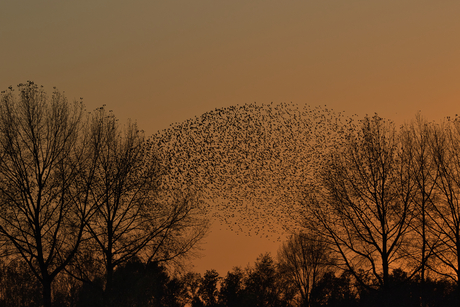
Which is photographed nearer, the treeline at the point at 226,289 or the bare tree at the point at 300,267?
the treeline at the point at 226,289

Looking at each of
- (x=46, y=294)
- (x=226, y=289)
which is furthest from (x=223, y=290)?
(x=46, y=294)

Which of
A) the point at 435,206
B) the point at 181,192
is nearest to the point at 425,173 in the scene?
the point at 435,206

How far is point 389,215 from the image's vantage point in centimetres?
2986

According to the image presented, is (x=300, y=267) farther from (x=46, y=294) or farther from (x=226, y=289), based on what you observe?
(x=46, y=294)

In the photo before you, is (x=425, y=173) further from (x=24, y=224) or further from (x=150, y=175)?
(x=24, y=224)

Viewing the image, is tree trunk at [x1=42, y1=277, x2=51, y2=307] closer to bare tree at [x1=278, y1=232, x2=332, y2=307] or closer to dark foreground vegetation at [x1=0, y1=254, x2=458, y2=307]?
dark foreground vegetation at [x1=0, y1=254, x2=458, y2=307]

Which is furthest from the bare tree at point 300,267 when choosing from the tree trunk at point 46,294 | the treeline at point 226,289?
the tree trunk at point 46,294

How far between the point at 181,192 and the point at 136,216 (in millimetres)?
3249

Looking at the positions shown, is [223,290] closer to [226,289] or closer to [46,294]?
[226,289]

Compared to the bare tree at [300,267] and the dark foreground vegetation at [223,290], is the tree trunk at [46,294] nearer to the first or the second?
the dark foreground vegetation at [223,290]

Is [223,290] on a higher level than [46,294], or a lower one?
higher

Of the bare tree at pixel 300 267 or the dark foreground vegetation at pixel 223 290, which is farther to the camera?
the bare tree at pixel 300 267

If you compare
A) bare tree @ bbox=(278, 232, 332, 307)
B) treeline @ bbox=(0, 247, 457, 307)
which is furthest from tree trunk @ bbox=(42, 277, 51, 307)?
bare tree @ bbox=(278, 232, 332, 307)

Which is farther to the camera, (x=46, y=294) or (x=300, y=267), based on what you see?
(x=300, y=267)
